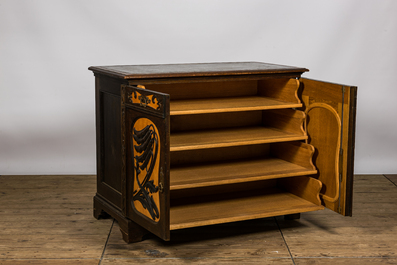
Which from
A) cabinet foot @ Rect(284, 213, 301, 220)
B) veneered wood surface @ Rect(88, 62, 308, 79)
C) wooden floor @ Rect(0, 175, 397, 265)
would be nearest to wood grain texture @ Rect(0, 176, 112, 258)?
wooden floor @ Rect(0, 175, 397, 265)

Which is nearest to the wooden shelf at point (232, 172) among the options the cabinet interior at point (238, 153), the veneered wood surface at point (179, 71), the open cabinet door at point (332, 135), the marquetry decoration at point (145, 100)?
the cabinet interior at point (238, 153)

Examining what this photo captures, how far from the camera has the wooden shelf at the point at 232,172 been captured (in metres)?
3.74

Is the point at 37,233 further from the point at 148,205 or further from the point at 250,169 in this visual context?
the point at 250,169

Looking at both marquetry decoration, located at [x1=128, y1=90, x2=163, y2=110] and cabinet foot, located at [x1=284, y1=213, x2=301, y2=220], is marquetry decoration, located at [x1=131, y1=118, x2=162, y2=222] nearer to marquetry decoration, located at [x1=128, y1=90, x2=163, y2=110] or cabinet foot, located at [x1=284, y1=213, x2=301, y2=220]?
marquetry decoration, located at [x1=128, y1=90, x2=163, y2=110]

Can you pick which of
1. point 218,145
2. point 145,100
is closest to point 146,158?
point 145,100

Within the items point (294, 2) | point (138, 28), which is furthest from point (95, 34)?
point (294, 2)

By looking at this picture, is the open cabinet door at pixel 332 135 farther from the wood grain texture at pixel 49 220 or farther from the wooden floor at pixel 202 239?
the wood grain texture at pixel 49 220

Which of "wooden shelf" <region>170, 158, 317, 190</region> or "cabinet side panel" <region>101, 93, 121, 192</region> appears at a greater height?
"cabinet side panel" <region>101, 93, 121, 192</region>

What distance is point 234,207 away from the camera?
3.98 m

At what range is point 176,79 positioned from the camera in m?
3.64

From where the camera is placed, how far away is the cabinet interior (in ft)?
12.5

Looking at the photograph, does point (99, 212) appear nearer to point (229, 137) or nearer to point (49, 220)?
point (49, 220)

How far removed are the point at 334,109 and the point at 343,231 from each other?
0.94m

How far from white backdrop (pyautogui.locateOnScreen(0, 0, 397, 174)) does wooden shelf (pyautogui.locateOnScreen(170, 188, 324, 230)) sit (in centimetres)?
185
